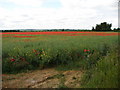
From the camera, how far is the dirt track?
4221mm

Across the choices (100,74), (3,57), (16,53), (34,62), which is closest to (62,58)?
(34,62)

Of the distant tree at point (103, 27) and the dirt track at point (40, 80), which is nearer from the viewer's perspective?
the dirt track at point (40, 80)

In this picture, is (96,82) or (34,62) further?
(34,62)

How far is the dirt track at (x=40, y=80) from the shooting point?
166 inches

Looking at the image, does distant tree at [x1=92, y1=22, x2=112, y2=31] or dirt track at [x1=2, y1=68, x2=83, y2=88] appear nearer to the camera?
dirt track at [x1=2, y1=68, x2=83, y2=88]

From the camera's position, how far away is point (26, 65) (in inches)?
235

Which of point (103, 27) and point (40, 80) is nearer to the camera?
point (40, 80)

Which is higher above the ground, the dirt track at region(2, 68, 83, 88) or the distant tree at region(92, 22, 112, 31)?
the distant tree at region(92, 22, 112, 31)

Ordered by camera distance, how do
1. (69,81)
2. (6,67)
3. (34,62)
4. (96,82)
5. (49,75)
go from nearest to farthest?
(96,82) < (69,81) < (49,75) < (6,67) < (34,62)

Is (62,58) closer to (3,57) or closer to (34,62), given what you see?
(34,62)

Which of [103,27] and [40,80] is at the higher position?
[103,27]

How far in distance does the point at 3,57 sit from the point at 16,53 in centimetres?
65

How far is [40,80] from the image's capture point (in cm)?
474

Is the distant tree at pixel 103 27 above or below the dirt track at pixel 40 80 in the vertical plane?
above
